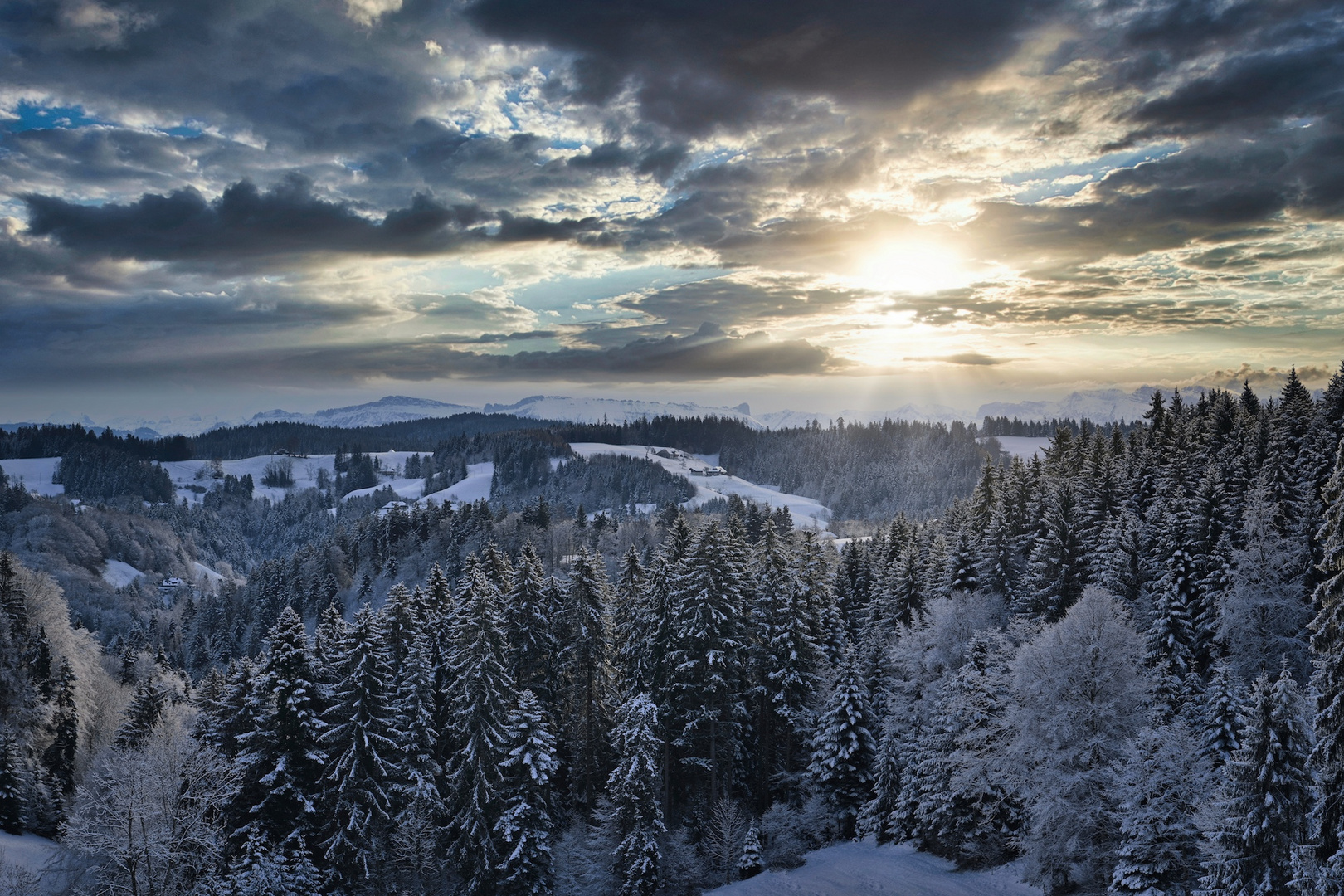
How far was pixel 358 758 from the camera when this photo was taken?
3525 centimetres

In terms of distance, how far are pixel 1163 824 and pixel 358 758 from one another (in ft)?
114

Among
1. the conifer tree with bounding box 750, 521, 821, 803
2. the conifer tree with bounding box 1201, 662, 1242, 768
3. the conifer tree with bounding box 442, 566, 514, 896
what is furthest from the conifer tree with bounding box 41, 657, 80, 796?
the conifer tree with bounding box 1201, 662, 1242, 768

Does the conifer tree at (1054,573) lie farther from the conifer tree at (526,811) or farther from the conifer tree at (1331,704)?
the conifer tree at (526,811)

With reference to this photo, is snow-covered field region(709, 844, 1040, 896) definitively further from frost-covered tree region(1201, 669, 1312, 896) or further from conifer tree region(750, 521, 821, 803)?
frost-covered tree region(1201, 669, 1312, 896)

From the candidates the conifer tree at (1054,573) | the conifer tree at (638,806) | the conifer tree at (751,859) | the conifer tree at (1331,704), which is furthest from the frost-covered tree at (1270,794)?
the conifer tree at (1054,573)

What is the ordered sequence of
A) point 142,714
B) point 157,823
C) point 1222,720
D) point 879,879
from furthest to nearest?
point 142,714, point 879,879, point 1222,720, point 157,823

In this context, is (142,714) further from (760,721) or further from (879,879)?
(879,879)

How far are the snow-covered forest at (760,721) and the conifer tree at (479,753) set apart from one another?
170 mm

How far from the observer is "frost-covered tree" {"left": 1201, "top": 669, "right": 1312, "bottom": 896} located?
19672mm

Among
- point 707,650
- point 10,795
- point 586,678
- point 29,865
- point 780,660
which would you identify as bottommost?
point 29,865

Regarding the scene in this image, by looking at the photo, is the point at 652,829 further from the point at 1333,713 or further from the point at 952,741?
the point at 1333,713

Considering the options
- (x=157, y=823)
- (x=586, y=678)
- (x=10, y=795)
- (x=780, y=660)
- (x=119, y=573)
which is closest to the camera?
(x=157, y=823)

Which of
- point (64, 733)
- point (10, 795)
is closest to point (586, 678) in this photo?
point (10, 795)

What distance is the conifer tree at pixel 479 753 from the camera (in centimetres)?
3669
